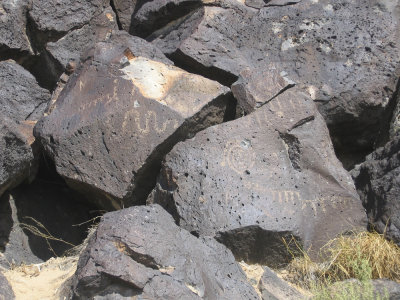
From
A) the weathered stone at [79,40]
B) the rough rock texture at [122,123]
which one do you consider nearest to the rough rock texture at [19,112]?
the rough rock texture at [122,123]

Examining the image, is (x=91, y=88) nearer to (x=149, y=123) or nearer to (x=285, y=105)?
(x=149, y=123)

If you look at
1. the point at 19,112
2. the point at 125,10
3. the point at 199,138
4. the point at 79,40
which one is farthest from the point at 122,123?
the point at 125,10

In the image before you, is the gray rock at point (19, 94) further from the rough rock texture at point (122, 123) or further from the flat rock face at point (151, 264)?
the flat rock face at point (151, 264)

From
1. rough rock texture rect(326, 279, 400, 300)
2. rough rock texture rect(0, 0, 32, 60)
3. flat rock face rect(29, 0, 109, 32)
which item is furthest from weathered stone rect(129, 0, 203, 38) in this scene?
rough rock texture rect(326, 279, 400, 300)

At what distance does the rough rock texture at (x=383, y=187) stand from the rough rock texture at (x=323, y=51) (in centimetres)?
47

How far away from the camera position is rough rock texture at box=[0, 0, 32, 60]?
17.0ft

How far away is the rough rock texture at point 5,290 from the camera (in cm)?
324

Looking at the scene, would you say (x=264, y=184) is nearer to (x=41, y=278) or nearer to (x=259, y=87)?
(x=259, y=87)

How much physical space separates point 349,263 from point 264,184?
65 cm

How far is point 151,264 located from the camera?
10.2 feet

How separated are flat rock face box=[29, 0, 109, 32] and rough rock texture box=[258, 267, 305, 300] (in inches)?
108

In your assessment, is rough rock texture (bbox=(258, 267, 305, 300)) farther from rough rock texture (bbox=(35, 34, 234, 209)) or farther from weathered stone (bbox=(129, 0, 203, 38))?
weathered stone (bbox=(129, 0, 203, 38))

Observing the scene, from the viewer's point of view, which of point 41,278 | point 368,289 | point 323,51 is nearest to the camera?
point 368,289

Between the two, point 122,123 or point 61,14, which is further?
point 61,14
